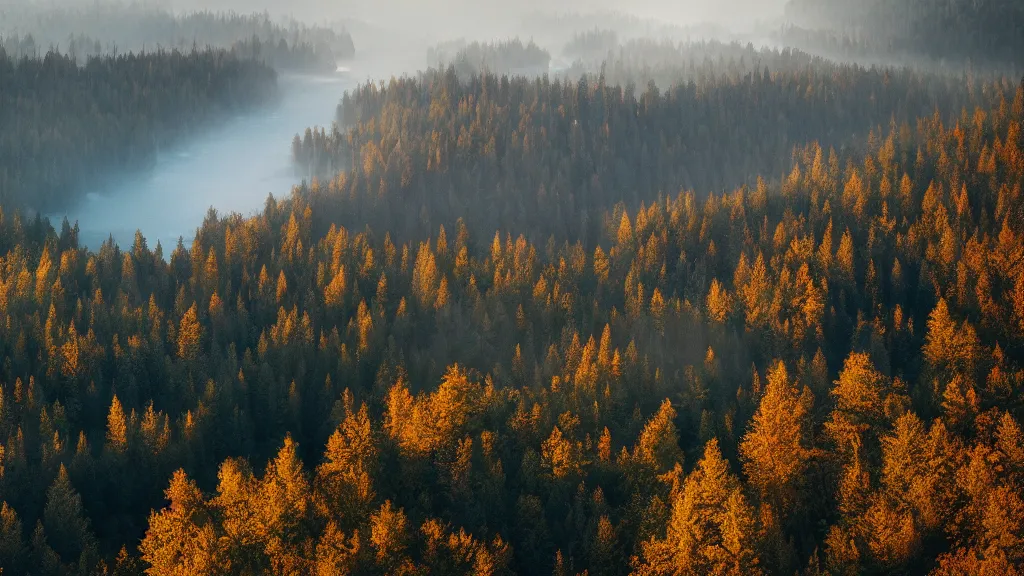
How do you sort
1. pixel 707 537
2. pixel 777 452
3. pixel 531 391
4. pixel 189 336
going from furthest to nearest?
pixel 189 336, pixel 531 391, pixel 777 452, pixel 707 537

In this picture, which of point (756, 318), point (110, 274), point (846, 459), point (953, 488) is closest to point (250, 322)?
point (110, 274)

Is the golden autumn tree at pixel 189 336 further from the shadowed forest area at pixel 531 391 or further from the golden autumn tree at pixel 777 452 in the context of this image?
the golden autumn tree at pixel 777 452

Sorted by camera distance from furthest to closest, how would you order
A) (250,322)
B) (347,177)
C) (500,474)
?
(347,177) < (250,322) < (500,474)

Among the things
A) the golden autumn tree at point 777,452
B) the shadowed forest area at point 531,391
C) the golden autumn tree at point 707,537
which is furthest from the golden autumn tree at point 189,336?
the golden autumn tree at point 777,452

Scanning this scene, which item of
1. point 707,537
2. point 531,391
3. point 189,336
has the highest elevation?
point 189,336

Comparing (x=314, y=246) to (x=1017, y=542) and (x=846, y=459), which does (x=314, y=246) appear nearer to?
(x=846, y=459)

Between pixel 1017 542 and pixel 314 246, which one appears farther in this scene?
pixel 314 246

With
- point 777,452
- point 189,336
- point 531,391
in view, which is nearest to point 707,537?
point 777,452

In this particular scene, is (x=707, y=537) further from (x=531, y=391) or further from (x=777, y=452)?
(x=531, y=391)

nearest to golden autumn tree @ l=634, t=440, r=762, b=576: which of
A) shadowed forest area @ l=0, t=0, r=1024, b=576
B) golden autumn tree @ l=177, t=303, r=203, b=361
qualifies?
shadowed forest area @ l=0, t=0, r=1024, b=576

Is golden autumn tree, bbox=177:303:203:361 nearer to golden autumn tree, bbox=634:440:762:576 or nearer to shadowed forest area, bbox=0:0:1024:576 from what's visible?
shadowed forest area, bbox=0:0:1024:576
